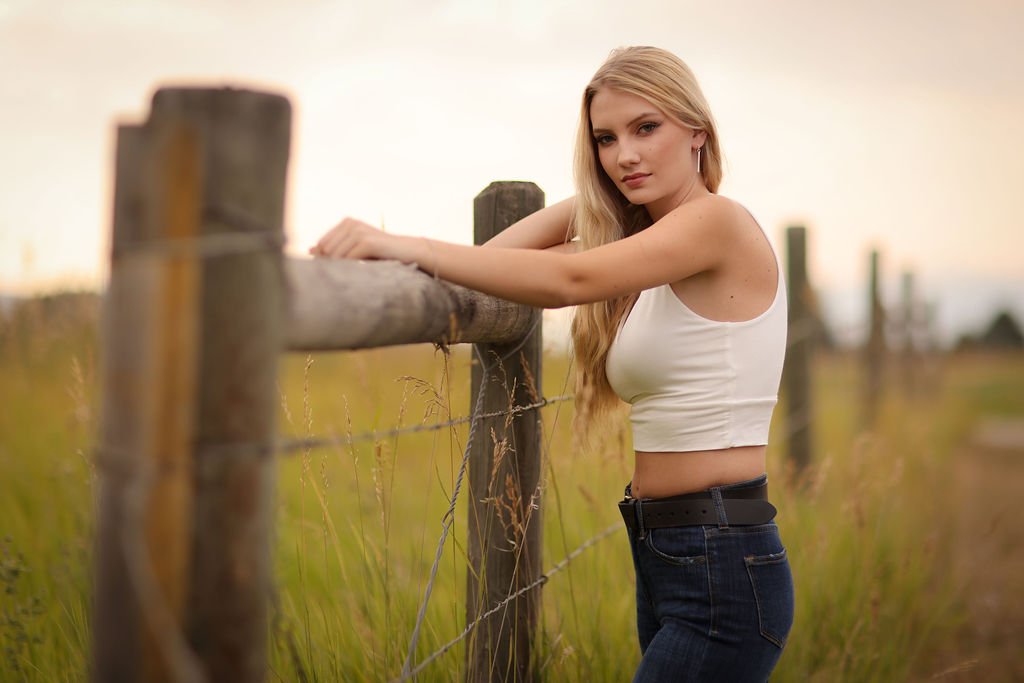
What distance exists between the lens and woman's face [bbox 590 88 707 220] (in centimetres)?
224

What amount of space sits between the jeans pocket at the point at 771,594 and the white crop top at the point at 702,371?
10.4 inches

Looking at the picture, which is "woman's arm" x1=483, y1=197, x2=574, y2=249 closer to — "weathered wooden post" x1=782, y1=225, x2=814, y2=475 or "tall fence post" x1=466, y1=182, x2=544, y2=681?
"tall fence post" x1=466, y1=182, x2=544, y2=681

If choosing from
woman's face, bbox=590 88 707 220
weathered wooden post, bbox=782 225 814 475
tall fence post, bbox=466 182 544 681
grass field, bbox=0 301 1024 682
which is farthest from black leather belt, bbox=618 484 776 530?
weathered wooden post, bbox=782 225 814 475

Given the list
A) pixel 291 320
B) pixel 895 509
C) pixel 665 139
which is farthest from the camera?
pixel 895 509

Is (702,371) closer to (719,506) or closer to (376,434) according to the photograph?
(719,506)

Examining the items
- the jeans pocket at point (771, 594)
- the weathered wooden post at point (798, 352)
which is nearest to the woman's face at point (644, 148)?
the jeans pocket at point (771, 594)

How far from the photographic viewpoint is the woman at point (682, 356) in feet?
Result: 6.17

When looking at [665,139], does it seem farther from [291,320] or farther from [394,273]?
[291,320]

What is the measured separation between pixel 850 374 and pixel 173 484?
852 inches

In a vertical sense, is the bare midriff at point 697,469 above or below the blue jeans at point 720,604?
above

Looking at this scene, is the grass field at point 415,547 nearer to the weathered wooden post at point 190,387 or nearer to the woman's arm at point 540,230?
the weathered wooden post at point 190,387

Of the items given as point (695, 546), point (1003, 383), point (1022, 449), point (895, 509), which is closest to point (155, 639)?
point (695, 546)

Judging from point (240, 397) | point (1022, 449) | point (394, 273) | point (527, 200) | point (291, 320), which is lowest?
point (1022, 449)

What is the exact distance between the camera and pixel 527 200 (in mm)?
2469
